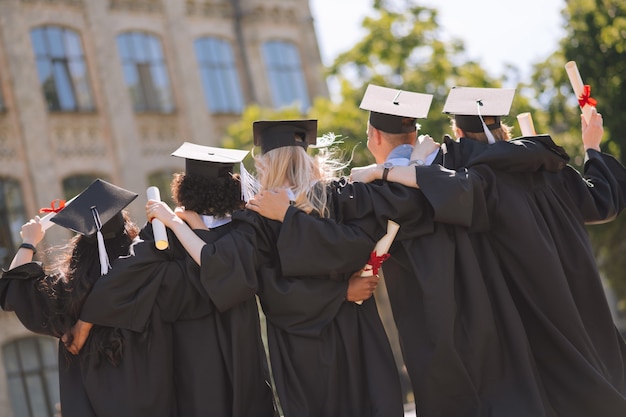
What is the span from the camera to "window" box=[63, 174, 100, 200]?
21.5 metres

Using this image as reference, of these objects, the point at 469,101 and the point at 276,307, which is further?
the point at 469,101

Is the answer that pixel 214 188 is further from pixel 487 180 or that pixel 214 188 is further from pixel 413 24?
pixel 413 24

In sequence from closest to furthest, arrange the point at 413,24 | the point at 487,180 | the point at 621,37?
1. the point at 487,180
2. the point at 621,37
3. the point at 413,24

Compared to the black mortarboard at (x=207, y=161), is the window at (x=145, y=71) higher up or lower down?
higher up

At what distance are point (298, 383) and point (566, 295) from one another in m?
1.93

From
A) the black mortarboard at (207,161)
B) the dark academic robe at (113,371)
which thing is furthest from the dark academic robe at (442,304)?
the dark academic robe at (113,371)

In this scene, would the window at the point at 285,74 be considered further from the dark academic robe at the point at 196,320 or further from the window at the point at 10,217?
the dark academic robe at the point at 196,320

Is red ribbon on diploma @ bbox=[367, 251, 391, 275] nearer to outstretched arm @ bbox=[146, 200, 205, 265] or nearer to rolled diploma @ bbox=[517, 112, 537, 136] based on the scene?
outstretched arm @ bbox=[146, 200, 205, 265]

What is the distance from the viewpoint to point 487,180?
22.2ft

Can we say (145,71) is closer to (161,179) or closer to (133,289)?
(161,179)

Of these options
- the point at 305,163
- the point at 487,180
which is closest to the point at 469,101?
the point at 487,180

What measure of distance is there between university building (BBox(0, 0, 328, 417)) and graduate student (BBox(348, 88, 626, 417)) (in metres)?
14.8

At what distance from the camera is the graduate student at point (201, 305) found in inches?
251

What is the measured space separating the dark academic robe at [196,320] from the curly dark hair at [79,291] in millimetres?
135
